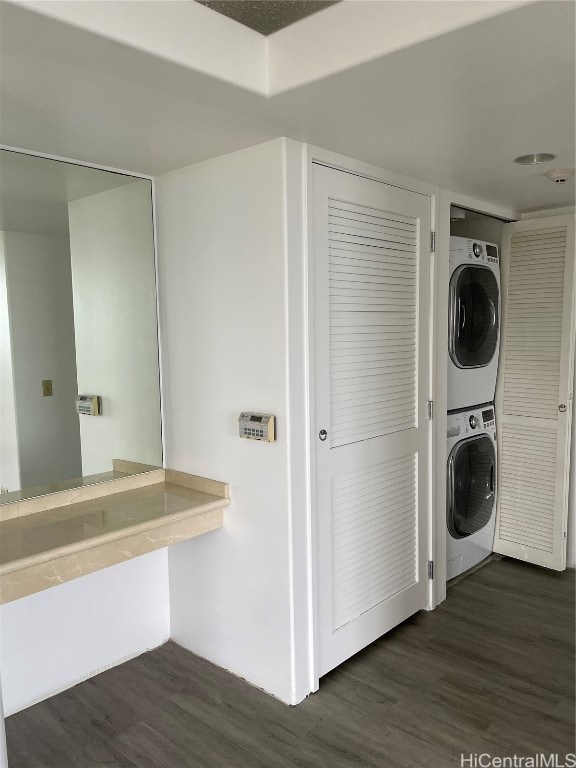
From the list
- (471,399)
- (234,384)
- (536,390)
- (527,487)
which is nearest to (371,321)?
(234,384)

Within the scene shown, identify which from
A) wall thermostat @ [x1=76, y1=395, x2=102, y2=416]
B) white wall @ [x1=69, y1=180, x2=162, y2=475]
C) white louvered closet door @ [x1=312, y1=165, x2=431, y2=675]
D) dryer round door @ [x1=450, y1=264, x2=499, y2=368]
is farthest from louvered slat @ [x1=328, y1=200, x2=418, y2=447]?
wall thermostat @ [x1=76, y1=395, x2=102, y2=416]

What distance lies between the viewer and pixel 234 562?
243cm

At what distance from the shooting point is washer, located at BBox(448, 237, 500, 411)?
3.12 meters

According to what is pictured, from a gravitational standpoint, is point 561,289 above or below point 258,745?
above

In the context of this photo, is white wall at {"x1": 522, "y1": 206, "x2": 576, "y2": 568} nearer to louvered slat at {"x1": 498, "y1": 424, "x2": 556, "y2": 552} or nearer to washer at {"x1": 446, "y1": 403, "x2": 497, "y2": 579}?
louvered slat at {"x1": 498, "y1": 424, "x2": 556, "y2": 552}

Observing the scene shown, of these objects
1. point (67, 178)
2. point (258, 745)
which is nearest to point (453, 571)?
point (258, 745)

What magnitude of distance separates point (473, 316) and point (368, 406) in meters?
1.09

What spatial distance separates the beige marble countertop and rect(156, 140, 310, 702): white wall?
0.32 ft

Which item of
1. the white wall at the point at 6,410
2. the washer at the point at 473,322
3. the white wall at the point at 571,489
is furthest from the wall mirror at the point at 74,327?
the white wall at the point at 571,489

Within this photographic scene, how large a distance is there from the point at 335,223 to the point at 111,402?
3.82ft

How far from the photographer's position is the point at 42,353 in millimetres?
2320

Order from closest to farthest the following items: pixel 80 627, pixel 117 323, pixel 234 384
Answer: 1. pixel 234 384
2. pixel 80 627
3. pixel 117 323

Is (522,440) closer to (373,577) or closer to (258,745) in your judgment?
(373,577)

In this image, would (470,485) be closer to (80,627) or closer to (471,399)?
(471,399)
